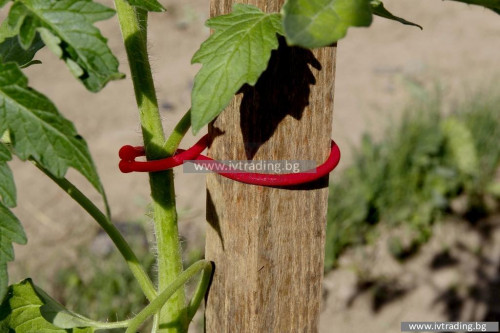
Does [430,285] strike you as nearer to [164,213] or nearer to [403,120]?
[403,120]

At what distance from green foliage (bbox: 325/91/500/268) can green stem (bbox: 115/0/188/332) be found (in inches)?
80.0

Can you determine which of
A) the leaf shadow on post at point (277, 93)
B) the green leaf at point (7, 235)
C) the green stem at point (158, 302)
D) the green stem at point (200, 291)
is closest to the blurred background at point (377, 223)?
the green stem at point (200, 291)

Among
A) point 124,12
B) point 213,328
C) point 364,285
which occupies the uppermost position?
point 124,12

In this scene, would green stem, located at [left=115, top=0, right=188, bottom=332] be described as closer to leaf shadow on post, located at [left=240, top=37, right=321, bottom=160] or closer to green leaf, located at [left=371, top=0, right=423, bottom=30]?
leaf shadow on post, located at [left=240, top=37, right=321, bottom=160]

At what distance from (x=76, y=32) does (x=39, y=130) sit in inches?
4.6

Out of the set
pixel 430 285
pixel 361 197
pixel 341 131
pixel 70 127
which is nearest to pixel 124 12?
pixel 70 127

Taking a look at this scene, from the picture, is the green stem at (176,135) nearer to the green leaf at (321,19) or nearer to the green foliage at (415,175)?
the green leaf at (321,19)

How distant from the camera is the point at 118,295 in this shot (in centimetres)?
274

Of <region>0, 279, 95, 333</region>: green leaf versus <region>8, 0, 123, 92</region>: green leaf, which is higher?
<region>8, 0, 123, 92</region>: green leaf

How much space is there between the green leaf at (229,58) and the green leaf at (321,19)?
133 mm

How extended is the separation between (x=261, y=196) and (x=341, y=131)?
2.85 m

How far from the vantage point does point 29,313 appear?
107cm

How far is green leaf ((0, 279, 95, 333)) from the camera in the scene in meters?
1.05

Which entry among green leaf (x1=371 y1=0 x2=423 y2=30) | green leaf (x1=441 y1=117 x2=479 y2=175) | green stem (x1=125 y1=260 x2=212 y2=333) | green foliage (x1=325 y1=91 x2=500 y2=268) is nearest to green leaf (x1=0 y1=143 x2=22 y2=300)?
green stem (x1=125 y1=260 x2=212 y2=333)
